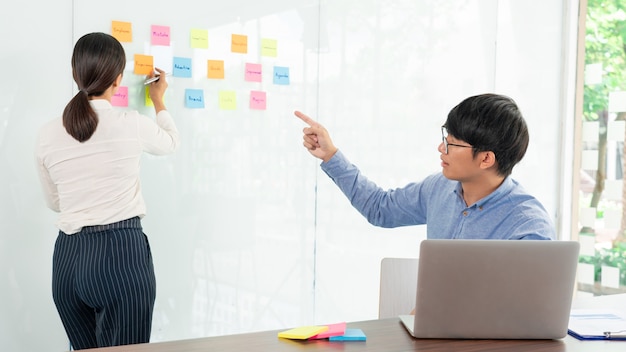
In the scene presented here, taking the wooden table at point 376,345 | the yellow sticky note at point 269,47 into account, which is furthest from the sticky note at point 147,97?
the wooden table at point 376,345

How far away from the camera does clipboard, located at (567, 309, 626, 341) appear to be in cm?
170

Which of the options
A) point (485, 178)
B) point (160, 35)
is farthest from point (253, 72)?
point (485, 178)

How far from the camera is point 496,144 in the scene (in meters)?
2.10

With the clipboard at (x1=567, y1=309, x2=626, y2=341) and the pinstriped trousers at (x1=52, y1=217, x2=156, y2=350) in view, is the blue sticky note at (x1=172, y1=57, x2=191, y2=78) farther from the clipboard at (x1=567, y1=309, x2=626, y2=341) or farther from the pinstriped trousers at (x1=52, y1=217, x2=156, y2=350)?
the clipboard at (x1=567, y1=309, x2=626, y2=341)

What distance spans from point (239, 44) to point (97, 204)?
1.12m

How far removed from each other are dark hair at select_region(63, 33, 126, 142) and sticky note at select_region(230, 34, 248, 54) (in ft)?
2.56

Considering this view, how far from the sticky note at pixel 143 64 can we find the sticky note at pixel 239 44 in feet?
1.28

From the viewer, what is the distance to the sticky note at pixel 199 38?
2986 mm

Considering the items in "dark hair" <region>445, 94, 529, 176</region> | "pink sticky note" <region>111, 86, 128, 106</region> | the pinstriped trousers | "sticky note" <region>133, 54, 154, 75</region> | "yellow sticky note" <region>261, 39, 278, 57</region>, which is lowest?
the pinstriped trousers

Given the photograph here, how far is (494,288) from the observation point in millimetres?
1592

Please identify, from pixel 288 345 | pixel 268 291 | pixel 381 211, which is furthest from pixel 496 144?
pixel 268 291

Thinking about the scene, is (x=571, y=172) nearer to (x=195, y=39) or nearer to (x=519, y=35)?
(x=519, y=35)

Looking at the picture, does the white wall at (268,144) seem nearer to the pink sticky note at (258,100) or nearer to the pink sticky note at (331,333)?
the pink sticky note at (258,100)

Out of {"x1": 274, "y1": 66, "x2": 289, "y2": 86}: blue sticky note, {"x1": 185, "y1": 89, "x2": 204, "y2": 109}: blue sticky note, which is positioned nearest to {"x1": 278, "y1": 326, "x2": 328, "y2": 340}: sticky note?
{"x1": 185, "y1": 89, "x2": 204, "y2": 109}: blue sticky note
